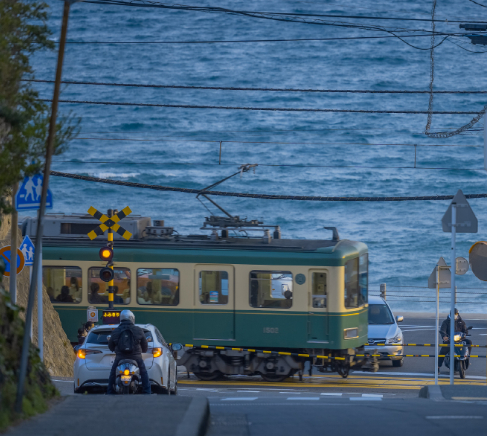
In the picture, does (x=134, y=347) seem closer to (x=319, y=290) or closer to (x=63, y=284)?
(x=319, y=290)

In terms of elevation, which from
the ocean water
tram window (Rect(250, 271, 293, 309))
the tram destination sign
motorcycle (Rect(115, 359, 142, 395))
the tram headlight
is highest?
the ocean water

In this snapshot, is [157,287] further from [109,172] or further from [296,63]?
[296,63]

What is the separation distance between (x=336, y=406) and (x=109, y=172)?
6309cm

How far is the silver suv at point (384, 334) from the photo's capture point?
1878 cm

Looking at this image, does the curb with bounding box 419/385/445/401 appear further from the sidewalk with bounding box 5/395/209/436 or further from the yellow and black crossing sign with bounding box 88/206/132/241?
the yellow and black crossing sign with bounding box 88/206/132/241

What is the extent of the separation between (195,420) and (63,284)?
11987 mm

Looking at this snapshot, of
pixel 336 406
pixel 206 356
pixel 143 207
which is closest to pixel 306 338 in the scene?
pixel 206 356

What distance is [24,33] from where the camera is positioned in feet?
27.4

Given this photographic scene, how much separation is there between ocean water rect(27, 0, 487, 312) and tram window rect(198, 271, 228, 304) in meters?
34.8

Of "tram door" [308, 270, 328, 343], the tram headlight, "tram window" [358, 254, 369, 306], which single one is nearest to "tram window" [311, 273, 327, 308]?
"tram door" [308, 270, 328, 343]

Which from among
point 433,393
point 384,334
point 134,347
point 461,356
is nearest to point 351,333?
point 384,334

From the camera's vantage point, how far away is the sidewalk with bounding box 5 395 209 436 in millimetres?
6145

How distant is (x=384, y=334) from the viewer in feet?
62.4

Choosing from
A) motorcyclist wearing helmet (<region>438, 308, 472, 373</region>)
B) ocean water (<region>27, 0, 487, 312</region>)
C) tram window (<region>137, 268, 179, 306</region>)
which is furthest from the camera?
ocean water (<region>27, 0, 487, 312</region>)
